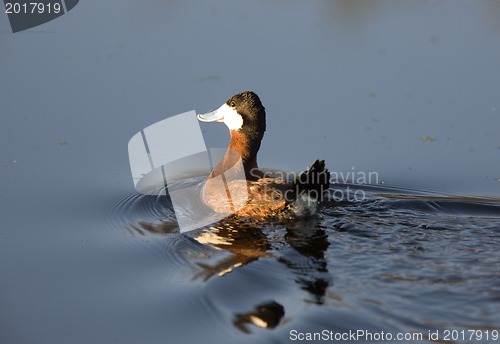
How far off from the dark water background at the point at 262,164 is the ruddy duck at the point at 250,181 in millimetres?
232

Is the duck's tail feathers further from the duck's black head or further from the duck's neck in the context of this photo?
the duck's black head

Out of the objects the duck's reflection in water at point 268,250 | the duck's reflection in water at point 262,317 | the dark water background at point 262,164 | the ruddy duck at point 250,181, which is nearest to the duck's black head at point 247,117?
the ruddy duck at point 250,181

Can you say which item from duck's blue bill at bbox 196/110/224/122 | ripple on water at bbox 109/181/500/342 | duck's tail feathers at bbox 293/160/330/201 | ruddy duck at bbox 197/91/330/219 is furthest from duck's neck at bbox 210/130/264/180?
duck's tail feathers at bbox 293/160/330/201

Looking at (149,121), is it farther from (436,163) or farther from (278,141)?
(436,163)

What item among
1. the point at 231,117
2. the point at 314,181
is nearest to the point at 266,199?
the point at 314,181

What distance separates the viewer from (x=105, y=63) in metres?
10.1

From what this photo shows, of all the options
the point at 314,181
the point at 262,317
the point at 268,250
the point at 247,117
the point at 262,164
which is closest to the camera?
the point at 262,317

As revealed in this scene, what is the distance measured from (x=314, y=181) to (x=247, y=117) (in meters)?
1.26

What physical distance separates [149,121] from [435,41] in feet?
14.6

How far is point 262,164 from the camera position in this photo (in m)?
8.58

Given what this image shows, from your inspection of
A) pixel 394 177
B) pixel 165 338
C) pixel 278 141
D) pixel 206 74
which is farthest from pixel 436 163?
pixel 165 338

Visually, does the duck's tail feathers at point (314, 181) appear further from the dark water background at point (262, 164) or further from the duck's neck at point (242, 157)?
the duck's neck at point (242, 157)

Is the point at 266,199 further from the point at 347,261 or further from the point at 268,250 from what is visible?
the point at 347,261

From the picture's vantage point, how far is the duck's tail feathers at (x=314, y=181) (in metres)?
7.18
